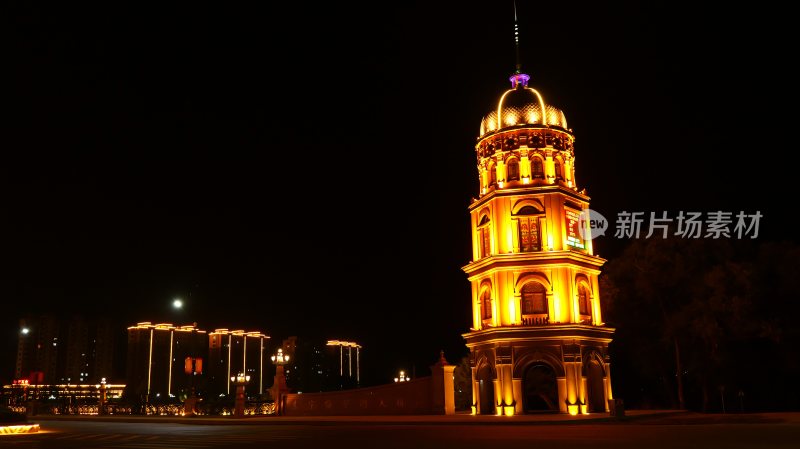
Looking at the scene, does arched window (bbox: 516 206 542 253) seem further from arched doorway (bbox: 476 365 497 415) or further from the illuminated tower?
arched doorway (bbox: 476 365 497 415)

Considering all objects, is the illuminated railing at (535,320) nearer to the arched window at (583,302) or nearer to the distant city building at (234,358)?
the arched window at (583,302)

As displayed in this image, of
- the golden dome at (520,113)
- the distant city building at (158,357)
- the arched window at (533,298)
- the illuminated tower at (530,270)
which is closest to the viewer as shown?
the illuminated tower at (530,270)

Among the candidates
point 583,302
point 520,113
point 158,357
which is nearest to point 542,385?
point 583,302

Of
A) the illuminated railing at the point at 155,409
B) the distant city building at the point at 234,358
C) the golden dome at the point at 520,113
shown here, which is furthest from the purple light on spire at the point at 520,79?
the distant city building at the point at 234,358

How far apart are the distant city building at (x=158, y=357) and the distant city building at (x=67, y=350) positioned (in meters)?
27.1

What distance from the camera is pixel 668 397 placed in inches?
2066

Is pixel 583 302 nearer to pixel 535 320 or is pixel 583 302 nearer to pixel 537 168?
pixel 535 320

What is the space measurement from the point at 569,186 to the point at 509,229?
529cm

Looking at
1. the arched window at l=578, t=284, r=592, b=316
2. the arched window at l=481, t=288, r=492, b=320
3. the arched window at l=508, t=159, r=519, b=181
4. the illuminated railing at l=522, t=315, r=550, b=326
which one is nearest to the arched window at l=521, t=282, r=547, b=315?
the illuminated railing at l=522, t=315, r=550, b=326

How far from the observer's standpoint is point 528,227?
4269 cm

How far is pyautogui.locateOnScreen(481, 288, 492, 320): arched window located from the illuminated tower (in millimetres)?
60

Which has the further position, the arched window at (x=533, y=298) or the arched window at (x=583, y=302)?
the arched window at (x=583, y=302)

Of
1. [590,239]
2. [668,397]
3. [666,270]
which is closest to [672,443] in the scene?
[590,239]

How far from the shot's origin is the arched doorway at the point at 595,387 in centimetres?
4106
